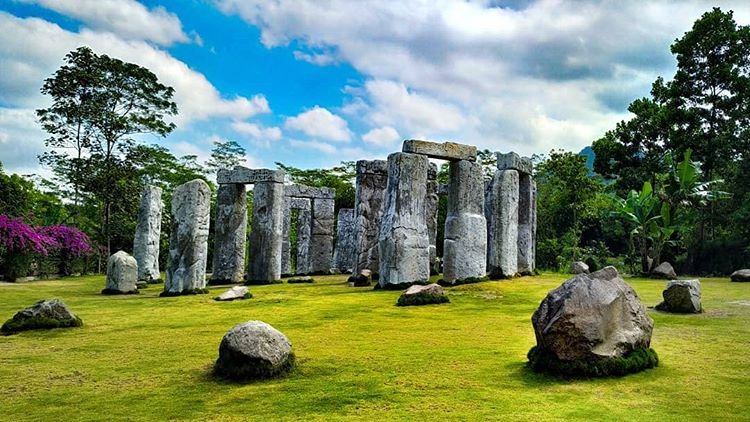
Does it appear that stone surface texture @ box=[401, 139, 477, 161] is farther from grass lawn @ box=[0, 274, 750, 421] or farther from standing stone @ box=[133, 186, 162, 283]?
standing stone @ box=[133, 186, 162, 283]

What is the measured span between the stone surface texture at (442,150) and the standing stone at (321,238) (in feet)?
30.5

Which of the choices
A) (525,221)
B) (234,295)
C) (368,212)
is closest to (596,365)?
(234,295)

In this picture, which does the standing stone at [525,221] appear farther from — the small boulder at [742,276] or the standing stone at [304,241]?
the standing stone at [304,241]

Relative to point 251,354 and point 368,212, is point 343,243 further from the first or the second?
point 251,354

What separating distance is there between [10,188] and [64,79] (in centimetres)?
579

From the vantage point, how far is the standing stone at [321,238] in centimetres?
2416

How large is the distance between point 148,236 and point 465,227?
35.3 ft

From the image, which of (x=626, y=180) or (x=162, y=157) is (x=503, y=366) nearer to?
(x=626, y=180)

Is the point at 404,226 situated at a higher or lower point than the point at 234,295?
higher

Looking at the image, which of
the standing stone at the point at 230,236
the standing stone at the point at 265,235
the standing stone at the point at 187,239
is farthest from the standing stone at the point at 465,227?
the standing stone at the point at 230,236

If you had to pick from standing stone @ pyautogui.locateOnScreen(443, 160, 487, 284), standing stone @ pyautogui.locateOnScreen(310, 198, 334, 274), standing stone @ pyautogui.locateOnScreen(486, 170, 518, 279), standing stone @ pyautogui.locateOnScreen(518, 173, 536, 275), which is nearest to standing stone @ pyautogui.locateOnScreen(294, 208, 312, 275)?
standing stone @ pyautogui.locateOnScreen(310, 198, 334, 274)

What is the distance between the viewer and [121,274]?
15.2m

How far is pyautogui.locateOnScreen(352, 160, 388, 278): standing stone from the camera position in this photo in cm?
1825

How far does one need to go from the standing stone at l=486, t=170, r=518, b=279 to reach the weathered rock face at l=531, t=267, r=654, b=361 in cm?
1046
